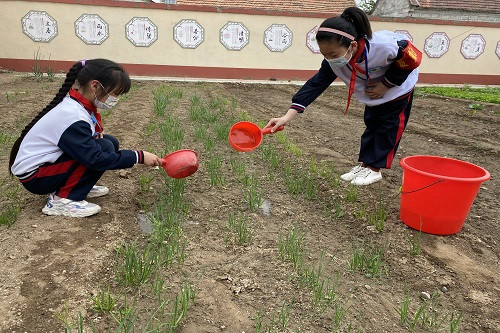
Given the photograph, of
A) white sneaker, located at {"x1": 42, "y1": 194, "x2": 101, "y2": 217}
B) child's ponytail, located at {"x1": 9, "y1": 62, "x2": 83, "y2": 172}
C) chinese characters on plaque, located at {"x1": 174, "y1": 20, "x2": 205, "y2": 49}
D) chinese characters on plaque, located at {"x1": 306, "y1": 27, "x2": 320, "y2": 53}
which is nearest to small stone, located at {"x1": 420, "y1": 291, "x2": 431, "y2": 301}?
white sneaker, located at {"x1": 42, "y1": 194, "x2": 101, "y2": 217}

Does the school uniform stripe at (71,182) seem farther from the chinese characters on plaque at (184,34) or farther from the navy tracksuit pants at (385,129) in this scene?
the chinese characters on plaque at (184,34)

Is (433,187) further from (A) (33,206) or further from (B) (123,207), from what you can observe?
(A) (33,206)

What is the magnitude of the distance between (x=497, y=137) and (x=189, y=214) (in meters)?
4.86

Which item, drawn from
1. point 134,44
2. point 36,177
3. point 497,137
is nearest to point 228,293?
point 36,177

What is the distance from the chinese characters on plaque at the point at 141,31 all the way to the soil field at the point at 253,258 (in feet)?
26.4

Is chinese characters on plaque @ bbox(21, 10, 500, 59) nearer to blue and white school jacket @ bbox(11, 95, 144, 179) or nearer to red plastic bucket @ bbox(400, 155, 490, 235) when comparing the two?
blue and white school jacket @ bbox(11, 95, 144, 179)

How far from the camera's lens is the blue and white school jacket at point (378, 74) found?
2889 mm

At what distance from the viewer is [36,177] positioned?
2.48 metres

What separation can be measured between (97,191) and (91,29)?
9.60 metres

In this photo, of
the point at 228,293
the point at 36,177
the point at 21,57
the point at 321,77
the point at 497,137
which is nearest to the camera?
the point at 228,293

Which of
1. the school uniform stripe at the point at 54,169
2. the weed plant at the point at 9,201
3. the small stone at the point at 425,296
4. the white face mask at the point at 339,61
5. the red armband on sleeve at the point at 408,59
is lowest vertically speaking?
the weed plant at the point at 9,201

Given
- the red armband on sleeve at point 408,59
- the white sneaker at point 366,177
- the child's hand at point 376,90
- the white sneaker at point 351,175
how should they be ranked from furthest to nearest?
the white sneaker at point 351,175 < the white sneaker at point 366,177 < the child's hand at point 376,90 < the red armband on sleeve at point 408,59

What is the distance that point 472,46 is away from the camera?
13281mm

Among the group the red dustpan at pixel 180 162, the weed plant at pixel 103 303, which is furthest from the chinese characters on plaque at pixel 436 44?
the weed plant at pixel 103 303
